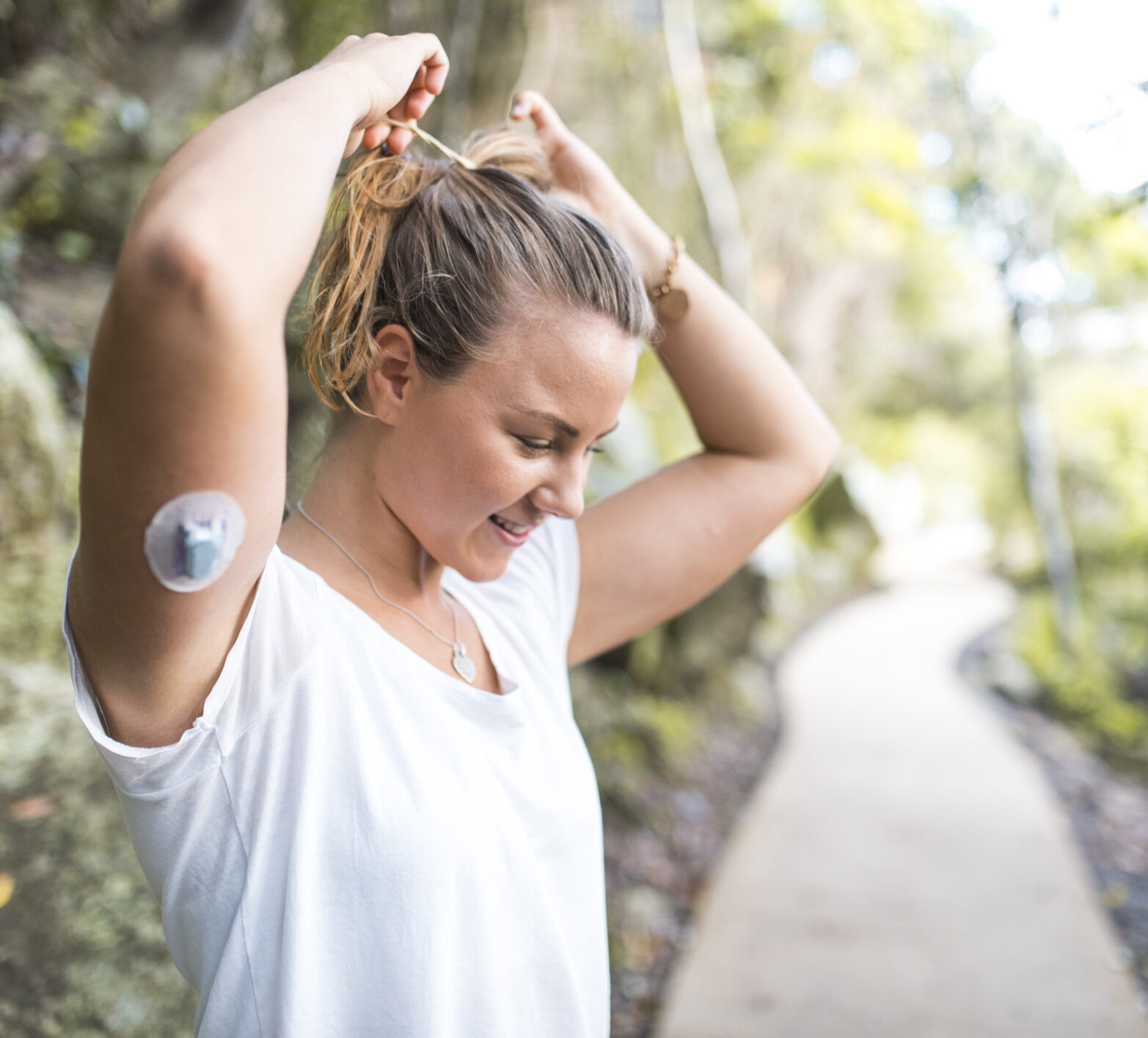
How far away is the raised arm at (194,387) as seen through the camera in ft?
2.13

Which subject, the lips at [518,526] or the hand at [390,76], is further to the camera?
the lips at [518,526]

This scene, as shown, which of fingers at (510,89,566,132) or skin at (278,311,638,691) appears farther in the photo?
fingers at (510,89,566,132)

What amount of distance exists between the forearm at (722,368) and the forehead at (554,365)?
0.39m

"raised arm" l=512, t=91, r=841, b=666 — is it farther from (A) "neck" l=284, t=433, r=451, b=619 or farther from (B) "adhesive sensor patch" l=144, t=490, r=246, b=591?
(B) "adhesive sensor patch" l=144, t=490, r=246, b=591

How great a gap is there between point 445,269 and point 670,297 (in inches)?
17.3

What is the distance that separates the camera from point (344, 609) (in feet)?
3.26

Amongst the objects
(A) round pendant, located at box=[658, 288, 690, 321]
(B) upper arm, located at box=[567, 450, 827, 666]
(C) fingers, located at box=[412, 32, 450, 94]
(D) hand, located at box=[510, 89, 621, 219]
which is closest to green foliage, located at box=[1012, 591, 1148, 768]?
(B) upper arm, located at box=[567, 450, 827, 666]

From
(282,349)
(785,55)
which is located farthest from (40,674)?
(785,55)

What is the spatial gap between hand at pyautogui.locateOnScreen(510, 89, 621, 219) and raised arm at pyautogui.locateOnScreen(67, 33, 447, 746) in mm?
575

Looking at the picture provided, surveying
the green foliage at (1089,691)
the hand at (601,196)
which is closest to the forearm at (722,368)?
the hand at (601,196)

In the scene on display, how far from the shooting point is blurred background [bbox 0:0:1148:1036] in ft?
7.13

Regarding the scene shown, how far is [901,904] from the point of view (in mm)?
3734

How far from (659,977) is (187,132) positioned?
3.85 metres

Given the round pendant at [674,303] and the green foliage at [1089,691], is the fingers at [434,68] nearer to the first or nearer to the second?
the round pendant at [674,303]
